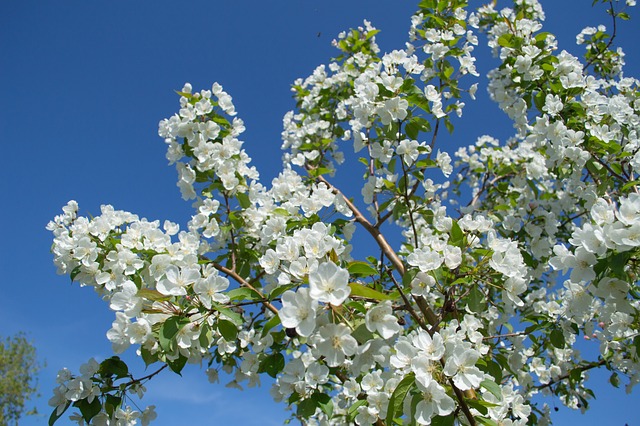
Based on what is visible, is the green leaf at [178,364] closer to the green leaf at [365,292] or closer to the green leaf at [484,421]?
the green leaf at [365,292]

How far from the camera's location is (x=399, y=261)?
3.01m

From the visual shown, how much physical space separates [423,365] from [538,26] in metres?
3.04

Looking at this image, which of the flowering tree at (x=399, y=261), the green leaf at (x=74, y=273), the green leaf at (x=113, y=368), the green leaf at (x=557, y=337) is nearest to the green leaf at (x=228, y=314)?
the flowering tree at (x=399, y=261)

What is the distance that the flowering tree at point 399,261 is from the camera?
1.68 metres

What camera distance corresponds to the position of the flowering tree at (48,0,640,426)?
1684 mm

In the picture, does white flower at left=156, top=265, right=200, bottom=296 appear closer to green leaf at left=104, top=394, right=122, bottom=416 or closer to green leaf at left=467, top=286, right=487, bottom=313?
green leaf at left=104, top=394, right=122, bottom=416

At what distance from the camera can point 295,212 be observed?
9.00 feet

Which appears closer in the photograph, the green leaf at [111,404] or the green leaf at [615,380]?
the green leaf at [111,404]

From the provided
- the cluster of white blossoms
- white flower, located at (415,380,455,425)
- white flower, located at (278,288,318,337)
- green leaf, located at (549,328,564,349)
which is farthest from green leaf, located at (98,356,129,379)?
green leaf, located at (549,328,564,349)

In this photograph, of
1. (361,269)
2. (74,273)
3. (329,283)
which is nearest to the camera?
(329,283)

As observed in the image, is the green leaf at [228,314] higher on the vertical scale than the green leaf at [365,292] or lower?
higher

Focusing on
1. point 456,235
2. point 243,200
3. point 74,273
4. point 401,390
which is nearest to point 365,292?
point 401,390

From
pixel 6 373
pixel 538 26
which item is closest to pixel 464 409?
pixel 538 26

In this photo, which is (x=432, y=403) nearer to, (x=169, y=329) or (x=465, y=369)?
(x=465, y=369)
